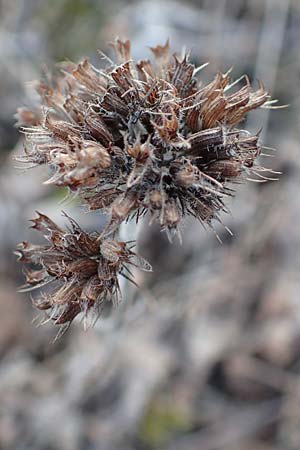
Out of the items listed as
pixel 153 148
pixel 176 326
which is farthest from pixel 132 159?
pixel 176 326

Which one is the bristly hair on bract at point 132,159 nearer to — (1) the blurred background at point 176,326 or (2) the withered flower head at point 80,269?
(2) the withered flower head at point 80,269

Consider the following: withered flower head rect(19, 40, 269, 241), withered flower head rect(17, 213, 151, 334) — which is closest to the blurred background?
withered flower head rect(17, 213, 151, 334)

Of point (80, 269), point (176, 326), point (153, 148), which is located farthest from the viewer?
point (176, 326)

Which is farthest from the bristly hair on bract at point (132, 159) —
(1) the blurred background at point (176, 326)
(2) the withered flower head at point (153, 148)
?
(1) the blurred background at point (176, 326)

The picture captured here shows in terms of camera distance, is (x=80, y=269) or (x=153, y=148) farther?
(x=80, y=269)

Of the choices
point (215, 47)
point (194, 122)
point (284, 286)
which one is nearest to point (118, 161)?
point (194, 122)

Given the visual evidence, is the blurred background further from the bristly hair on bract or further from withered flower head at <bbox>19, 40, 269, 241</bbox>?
withered flower head at <bbox>19, 40, 269, 241</bbox>

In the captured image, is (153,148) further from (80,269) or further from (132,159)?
(80,269)

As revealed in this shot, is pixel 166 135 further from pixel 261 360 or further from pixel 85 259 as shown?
pixel 261 360
